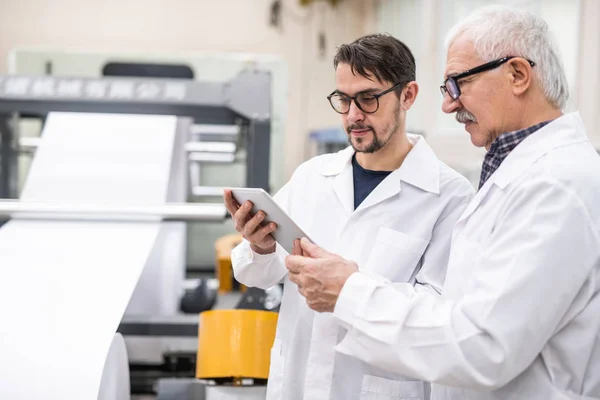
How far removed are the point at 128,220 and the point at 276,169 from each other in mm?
2097

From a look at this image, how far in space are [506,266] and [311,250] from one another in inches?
12.8

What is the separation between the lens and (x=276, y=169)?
4.02 m

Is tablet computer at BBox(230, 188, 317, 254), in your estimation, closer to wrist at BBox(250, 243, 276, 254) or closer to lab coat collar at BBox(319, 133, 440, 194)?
wrist at BBox(250, 243, 276, 254)

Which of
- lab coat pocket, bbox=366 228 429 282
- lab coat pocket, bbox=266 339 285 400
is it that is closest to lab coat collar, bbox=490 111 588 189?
lab coat pocket, bbox=366 228 429 282

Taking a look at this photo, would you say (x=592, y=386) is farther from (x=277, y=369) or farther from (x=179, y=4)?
(x=179, y=4)

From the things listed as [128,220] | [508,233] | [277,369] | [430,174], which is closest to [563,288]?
[508,233]

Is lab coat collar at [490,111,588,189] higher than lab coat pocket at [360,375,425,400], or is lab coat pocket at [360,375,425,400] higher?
lab coat collar at [490,111,588,189]

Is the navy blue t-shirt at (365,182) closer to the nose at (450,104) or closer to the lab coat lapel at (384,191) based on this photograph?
the lab coat lapel at (384,191)

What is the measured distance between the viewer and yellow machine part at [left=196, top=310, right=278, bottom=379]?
1450mm

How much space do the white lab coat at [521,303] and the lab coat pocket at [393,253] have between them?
0.25 metres

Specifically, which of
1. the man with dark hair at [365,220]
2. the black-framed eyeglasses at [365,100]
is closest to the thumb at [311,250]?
the man with dark hair at [365,220]

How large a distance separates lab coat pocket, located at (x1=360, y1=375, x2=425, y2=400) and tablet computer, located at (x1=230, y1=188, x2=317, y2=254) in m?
0.29

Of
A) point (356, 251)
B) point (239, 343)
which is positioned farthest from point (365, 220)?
point (239, 343)

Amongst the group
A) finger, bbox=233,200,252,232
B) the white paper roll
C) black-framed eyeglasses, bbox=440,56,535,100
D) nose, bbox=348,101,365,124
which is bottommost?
the white paper roll
